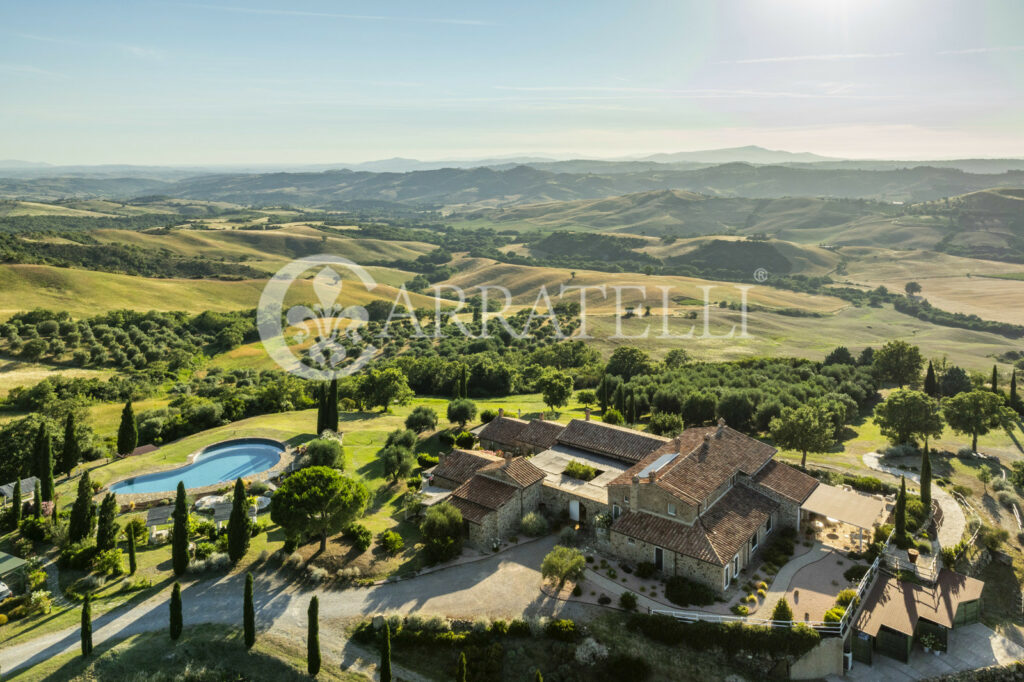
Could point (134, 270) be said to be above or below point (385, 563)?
above

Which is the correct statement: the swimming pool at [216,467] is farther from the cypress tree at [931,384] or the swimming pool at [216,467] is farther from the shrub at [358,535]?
the cypress tree at [931,384]

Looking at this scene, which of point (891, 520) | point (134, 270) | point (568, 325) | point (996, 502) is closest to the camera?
point (891, 520)

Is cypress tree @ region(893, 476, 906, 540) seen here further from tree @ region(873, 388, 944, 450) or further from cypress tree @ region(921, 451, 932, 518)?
tree @ region(873, 388, 944, 450)

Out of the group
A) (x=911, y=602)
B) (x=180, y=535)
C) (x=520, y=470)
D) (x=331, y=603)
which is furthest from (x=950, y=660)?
(x=180, y=535)

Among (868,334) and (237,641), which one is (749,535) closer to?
(237,641)

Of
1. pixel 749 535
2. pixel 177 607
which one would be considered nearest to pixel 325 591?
pixel 177 607

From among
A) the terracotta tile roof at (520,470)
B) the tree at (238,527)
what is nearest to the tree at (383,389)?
the terracotta tile roof at (520,470)

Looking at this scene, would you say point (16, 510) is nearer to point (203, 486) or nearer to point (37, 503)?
point (37, 503)
